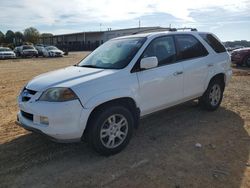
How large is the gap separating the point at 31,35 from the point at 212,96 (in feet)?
272

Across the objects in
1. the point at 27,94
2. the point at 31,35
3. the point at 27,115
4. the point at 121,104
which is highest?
the point at 31,35

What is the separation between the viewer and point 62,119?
12.6 ft

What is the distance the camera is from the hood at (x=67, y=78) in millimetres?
4113

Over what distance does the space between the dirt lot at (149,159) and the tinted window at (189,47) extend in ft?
4.41

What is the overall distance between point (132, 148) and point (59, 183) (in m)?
1.40

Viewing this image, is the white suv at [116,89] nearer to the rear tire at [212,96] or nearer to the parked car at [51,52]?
the rear tire at [212,96]

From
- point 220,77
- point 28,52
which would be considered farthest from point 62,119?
point 28,52

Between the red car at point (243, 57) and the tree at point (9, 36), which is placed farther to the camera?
the tree at point (9, 36)

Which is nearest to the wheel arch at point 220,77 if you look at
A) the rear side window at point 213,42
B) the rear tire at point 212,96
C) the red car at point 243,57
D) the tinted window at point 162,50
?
the rear tire at point 212,96

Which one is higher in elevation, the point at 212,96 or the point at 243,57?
the point at 243,57

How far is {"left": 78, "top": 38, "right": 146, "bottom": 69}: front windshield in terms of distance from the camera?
4680 mm

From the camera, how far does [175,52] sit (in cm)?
533

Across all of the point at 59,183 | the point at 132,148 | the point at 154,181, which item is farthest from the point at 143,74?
the point at 59,183

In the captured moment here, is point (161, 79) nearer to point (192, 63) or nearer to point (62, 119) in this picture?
point (192, 63)
